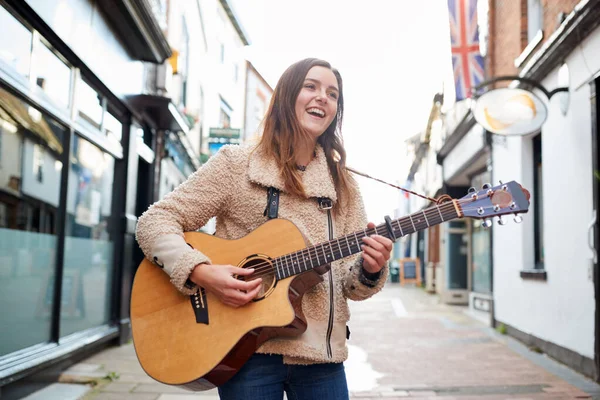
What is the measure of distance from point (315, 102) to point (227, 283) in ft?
2.55

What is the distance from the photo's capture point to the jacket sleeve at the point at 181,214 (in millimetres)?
2113

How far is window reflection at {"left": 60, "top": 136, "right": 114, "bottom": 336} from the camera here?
5.99 metres

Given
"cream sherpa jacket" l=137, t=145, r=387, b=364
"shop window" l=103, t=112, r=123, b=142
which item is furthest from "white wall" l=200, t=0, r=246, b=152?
"cream sherpa jacket" l=137, t=145, r=387, b=364

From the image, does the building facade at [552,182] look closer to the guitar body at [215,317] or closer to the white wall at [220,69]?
the guitar body at [215,317]

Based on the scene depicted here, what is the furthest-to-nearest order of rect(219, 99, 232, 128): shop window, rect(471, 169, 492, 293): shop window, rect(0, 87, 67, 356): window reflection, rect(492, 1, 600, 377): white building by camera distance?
rect(219, 99, 232, 128): shop window
rect(471, 169, 492, 293): shop window
rect(492, 1, 600, 377): white building
rect(0, 87, 67, 356): window reflection

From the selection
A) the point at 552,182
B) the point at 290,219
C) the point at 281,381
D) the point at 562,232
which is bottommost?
the point at 281,381

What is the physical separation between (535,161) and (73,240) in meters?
6.58

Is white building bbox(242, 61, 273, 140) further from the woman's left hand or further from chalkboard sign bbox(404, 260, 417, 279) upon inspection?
the woman's left hand

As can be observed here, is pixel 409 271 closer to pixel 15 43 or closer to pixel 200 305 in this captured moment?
pixel 15 43

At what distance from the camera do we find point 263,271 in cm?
216

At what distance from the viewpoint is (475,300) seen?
1194cm

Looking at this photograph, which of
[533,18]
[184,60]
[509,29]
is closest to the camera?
[533,18]

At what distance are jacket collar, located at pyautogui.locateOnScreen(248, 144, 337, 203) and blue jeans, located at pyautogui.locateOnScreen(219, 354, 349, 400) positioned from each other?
0.61 meters

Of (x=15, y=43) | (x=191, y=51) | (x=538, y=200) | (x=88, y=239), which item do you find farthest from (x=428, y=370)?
(x=191, y=51)
